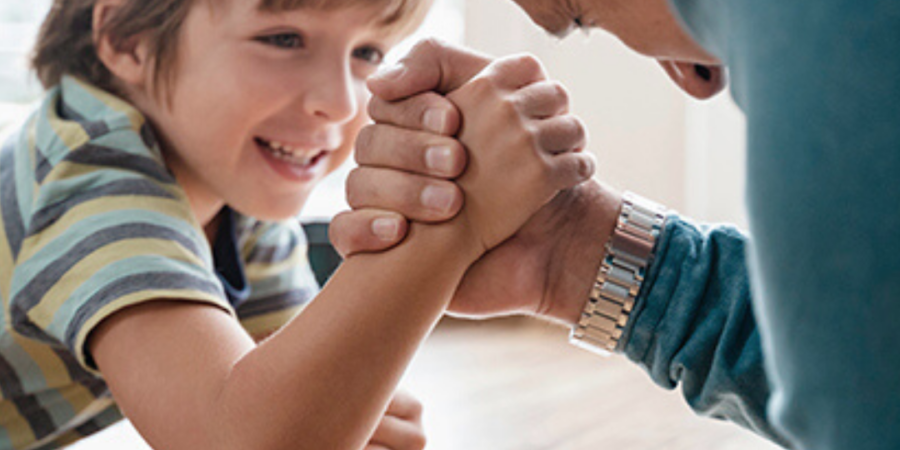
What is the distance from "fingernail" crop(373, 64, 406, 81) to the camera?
865 mm

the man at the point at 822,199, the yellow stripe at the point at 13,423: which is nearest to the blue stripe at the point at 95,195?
the yellow stripe at the point at 13,423

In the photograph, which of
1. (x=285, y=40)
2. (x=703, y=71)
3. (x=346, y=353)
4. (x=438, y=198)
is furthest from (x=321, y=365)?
(x=285, y=40)

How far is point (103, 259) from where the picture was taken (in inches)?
37.7

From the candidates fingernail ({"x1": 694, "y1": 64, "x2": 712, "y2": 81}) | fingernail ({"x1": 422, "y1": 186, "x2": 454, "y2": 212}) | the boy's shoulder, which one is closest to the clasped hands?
fingernail ({"x1": 422, "y1": 186, "x2": 454, "y2": 212})

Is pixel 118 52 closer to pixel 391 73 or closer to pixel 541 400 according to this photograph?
pixel 391 73

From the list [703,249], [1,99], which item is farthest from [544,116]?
[1,99]

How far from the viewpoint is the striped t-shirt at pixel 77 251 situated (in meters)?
0.94

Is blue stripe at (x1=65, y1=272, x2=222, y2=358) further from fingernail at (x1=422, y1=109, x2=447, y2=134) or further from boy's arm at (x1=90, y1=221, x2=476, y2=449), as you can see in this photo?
fingernail at (x1=422, y1=109, x2=447, y2=134)

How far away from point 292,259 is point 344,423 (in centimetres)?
72

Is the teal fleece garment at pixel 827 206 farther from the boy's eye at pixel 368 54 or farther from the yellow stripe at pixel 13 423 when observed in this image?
the yellow stripe at pixel 13 423

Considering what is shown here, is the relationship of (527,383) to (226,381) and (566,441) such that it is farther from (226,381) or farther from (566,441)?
(226,381)

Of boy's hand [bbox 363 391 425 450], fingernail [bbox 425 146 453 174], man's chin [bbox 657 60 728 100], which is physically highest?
man's chin [bbox 657 60 728 100]

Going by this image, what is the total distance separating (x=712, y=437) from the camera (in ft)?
3.85

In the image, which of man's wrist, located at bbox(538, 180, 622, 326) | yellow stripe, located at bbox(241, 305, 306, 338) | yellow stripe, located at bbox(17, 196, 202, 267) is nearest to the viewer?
man's wrist, located at bbox(538, 180, 622, 326)
